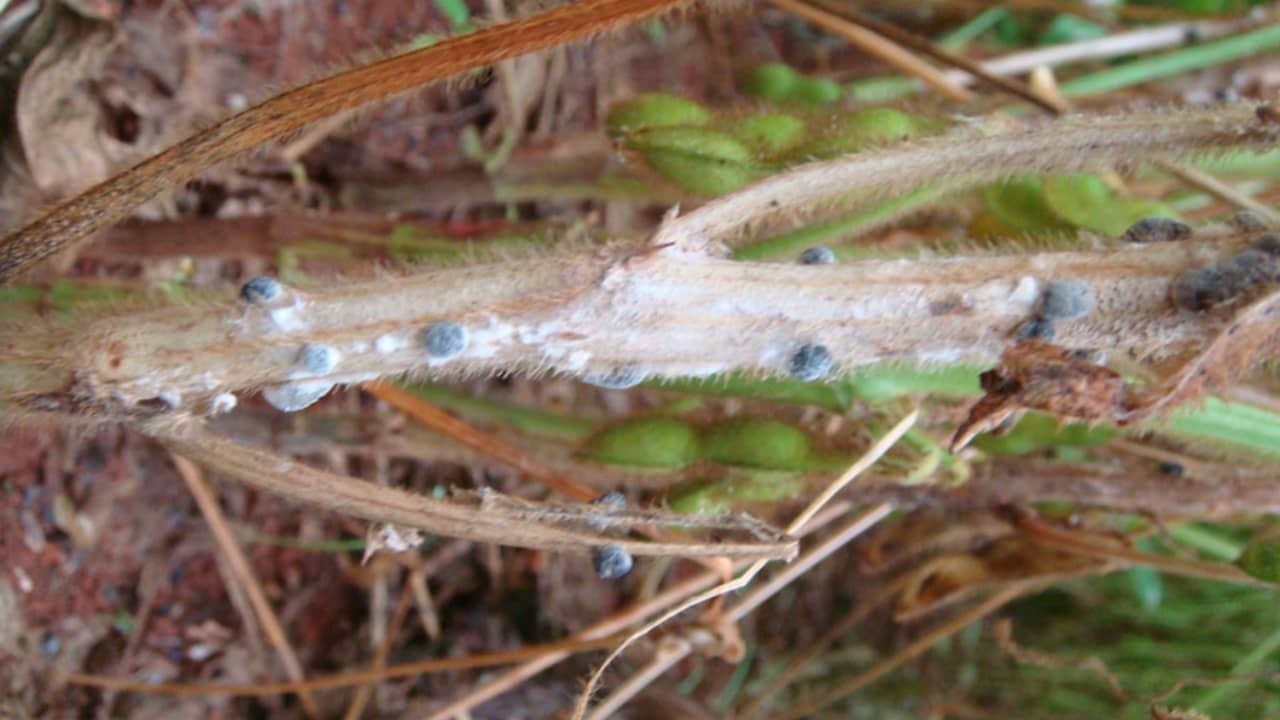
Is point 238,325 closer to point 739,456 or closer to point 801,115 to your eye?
point 739,456

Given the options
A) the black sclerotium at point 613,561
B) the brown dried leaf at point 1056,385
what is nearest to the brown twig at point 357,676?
the black sclerotium at point 613,561

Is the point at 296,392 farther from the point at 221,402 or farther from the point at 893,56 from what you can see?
the point at 893,56

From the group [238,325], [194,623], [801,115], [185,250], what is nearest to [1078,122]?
[801,115]

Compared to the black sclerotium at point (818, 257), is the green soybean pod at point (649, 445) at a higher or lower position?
lower

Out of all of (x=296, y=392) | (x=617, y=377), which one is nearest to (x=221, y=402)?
(x=296, y=392)

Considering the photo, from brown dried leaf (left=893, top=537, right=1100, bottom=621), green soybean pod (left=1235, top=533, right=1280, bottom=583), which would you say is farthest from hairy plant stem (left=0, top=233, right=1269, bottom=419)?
brown dried leaf (left=893, top=537, right=1100, bottom=621)

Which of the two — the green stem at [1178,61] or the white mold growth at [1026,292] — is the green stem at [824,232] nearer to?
the white mold growth at [1026,292]
